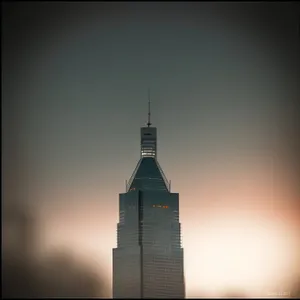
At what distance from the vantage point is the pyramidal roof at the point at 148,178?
2061 centimetres

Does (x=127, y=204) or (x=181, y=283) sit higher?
(x=127, y=204)

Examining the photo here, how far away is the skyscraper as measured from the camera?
17.5 meters

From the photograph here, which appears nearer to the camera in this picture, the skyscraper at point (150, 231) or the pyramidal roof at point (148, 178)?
the skyscraper at point (150, 231)

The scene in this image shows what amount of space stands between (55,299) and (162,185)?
13492 mm

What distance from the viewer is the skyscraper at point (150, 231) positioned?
688 inches

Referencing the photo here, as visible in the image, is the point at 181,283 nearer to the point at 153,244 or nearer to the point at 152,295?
the point at 152,295

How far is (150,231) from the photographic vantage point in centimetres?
2078

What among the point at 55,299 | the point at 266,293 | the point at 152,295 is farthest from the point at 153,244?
the point at 55,299

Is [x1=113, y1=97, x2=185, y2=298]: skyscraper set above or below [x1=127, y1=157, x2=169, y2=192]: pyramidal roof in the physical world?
below

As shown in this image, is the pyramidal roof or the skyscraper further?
the pyramidal roof

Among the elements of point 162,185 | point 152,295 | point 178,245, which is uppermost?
point 162,185

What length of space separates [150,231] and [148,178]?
6.97 ft

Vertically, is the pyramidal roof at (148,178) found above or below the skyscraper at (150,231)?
above

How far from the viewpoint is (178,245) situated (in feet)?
61.6
